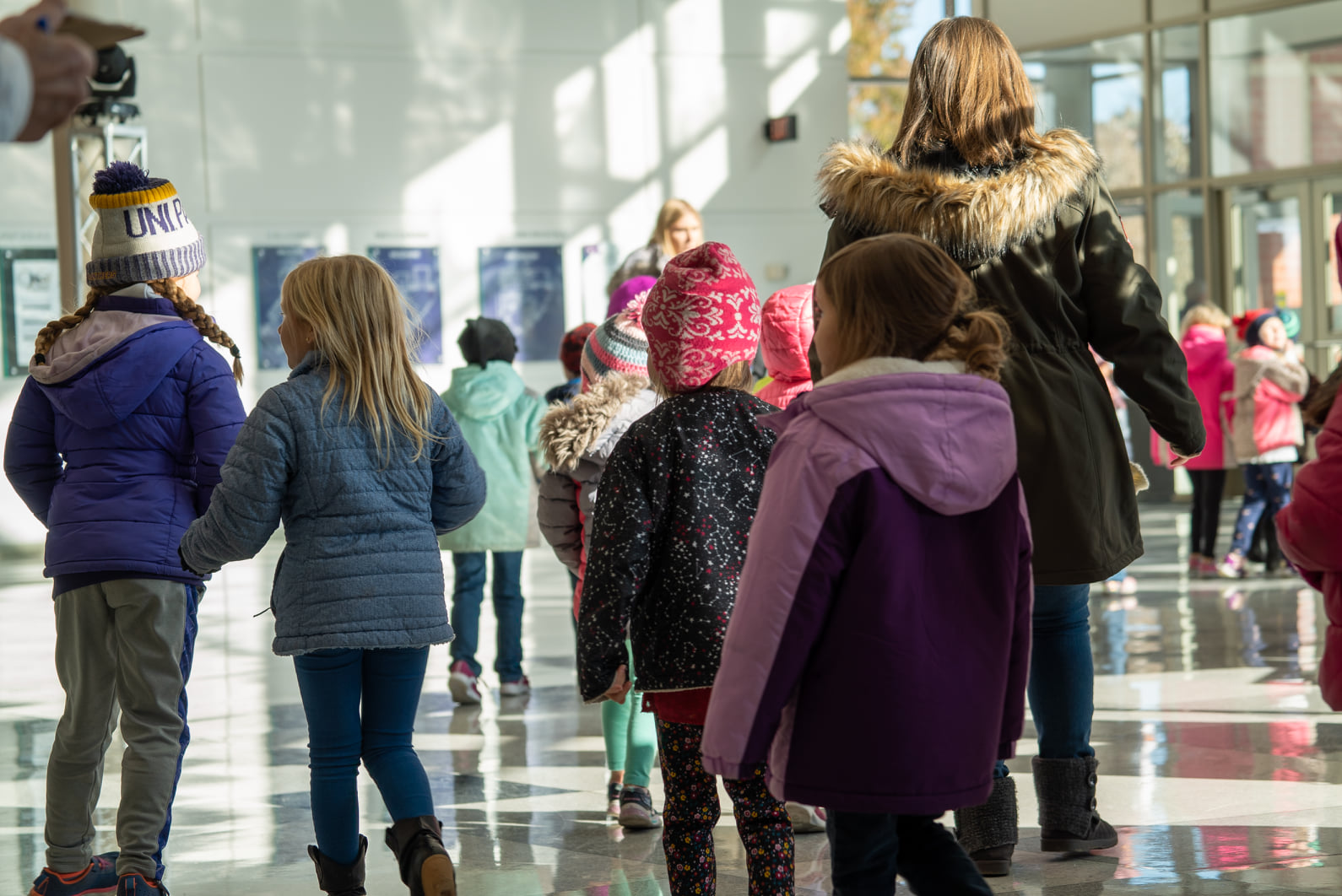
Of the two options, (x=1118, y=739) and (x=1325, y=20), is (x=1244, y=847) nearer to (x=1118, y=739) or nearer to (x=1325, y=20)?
(x=1118, y=739)

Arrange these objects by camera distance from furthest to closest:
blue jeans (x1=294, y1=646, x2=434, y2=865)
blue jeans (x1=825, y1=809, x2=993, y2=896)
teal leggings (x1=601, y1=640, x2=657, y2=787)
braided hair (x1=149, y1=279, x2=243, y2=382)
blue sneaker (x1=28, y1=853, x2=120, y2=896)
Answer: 1. teal leggings (x1=601, y1=640, x2=657, y2=787)
2. braided hair (x1=149, y1=279, x2=243, y2=382)
3. blue sneaker (x1=28, y1=853, x2=120, y2=896)
4. blue jeans (x1=294, y1=646, x2=434, y2=865)
5. blue jeans (x1=825, y1=809, x2=993, y2=896)

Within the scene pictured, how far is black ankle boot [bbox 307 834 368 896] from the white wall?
36.6 feet

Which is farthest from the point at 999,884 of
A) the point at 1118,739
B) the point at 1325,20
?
the point at 1325,20

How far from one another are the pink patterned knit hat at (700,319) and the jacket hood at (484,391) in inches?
142

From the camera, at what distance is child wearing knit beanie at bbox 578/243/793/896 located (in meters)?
3.08

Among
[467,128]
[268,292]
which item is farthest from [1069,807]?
[467,128]

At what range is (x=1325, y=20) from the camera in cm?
1636

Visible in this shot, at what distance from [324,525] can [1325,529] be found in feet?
6.78

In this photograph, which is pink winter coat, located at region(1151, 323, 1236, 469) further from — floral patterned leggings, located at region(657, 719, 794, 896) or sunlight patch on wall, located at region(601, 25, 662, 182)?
floral patterned leggings, located at region(657, 719, 794, 896)

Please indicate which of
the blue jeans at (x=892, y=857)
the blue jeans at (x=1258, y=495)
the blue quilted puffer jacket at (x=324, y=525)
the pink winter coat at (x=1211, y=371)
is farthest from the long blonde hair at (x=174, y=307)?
the pink winter coat at (x=1211, y=371)

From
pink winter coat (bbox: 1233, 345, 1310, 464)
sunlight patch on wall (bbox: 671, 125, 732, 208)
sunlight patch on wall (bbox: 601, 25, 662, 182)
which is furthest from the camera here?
sunlight patch on wall (bbox: 671, 125, 732, 208)

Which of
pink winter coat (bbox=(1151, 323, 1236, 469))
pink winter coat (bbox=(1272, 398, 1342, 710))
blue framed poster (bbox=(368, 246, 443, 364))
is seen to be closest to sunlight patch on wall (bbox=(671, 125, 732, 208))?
blue framed poster (bbox=(368, 246, 443, 364))

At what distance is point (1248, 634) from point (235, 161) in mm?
10107

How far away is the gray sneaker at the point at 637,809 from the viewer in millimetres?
4441
